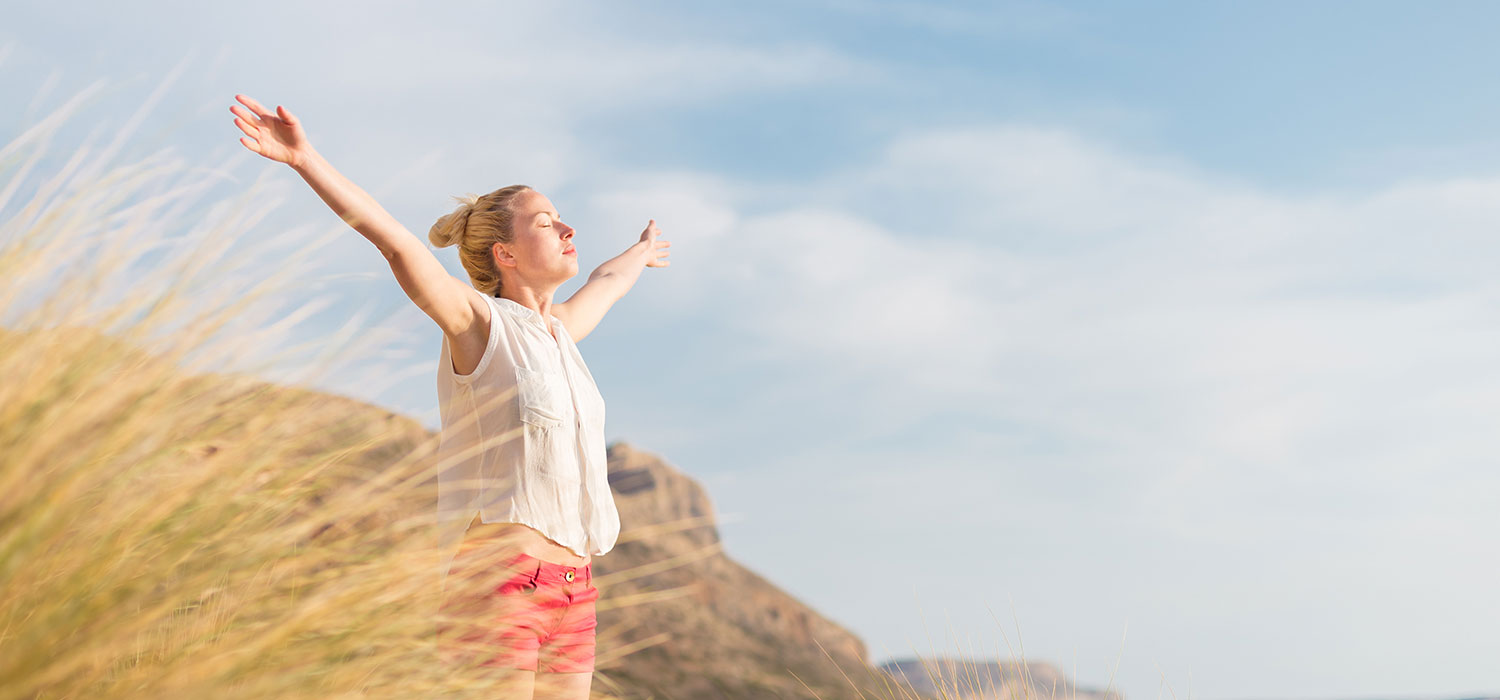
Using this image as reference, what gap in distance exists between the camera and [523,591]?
223 cm

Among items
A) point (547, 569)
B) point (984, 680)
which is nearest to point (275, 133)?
point (547, 569)

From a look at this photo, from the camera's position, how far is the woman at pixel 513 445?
2.13 metres

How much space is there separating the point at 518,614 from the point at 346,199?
87cm

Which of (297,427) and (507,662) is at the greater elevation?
(297,427)

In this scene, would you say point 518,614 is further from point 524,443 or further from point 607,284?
point 607,284

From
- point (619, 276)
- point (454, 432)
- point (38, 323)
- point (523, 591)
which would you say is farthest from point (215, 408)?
point (619, 276)

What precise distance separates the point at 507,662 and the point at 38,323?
101cm

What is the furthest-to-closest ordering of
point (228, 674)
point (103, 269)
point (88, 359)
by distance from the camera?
point (103, 269) < point (88, 359) < point (228, 674)

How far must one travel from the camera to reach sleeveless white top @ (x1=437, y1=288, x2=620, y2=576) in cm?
230

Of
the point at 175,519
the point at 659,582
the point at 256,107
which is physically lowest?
the point at 175,519

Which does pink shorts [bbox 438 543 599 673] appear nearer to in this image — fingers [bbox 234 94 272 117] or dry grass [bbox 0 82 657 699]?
dry grass [bbox 0 82 657 699]

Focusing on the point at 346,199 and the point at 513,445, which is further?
the point at 513,445

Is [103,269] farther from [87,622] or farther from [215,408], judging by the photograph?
[87,622]

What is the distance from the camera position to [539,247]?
8.69ft
